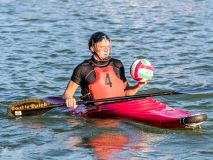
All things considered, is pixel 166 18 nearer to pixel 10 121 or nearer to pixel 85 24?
pixel 85 24

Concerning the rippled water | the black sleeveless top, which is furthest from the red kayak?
the black sleeveless top

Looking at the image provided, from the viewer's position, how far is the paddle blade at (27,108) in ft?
33.7

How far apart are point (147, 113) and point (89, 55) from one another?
592cm

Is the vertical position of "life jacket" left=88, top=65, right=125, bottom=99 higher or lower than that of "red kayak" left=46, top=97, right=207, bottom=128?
higher

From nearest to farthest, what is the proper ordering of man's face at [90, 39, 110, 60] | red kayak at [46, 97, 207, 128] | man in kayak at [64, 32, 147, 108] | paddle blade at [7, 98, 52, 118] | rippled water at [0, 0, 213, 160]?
rippled water at [0, 0, 213, 160] → red kayak at [46, 97, 207, 128] → man's face at [90, 39, 110, 60] → man in kayak at [64, 32, 147, 108] → paddle blade at [7, 98, 52, 118]

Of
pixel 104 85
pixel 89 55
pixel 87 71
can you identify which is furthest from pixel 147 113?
pixel 89 55

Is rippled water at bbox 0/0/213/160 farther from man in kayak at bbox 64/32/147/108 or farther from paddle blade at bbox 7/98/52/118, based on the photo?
man in kayak at bbox 64/32/147/108

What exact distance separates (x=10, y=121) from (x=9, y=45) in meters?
6.22

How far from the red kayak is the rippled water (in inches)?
4.8

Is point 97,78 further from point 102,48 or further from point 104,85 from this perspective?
point 102,48

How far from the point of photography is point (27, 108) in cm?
1038

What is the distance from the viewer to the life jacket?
1006 cm

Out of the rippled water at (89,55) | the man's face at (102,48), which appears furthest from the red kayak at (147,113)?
the man's face at (102,48)

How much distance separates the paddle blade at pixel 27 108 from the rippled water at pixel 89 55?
0.11 meters
